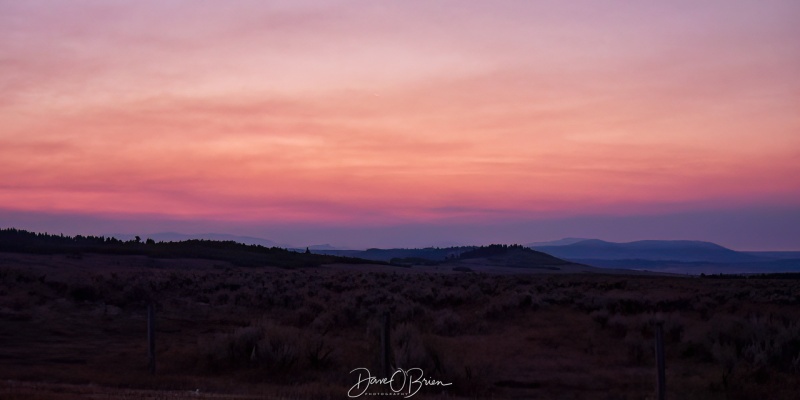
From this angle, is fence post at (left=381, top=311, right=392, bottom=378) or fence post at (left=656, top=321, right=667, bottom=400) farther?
fence post at (left=381, top=311, right=392, bottom=378)

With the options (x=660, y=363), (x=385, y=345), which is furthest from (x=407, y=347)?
(x=660, y=363)

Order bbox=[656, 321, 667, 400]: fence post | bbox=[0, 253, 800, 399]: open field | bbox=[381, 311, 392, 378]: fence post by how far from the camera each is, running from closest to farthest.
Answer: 1. bbox=[656, 321, 667, 400]: fence post
2. bbox=[381, 311, 392, 378]: fence post
3. bbox=[0, 253, 800, 399]: open field

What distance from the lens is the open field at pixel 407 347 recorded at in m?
15.9

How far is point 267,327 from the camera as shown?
1891 cm

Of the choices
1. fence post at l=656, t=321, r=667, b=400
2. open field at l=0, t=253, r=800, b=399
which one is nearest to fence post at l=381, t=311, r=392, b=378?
open field at l=0, t=253, r=800, b=399

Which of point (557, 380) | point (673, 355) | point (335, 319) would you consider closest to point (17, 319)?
point (335, 319)

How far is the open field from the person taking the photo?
15.9 meters

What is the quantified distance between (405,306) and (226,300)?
37.2 ft

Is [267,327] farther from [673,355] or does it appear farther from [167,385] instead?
[673,355]

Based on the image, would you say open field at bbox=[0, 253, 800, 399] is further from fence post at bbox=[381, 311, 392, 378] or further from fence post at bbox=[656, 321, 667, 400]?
fence post at bbox=[656, 321, 667, 400]

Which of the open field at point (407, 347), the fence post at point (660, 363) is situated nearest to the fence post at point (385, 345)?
the open field at point (407, 347)

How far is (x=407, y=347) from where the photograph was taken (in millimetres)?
16828

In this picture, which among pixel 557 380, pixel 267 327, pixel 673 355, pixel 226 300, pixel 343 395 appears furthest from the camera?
pixel 226 300

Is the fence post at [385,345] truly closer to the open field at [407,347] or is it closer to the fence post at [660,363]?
the open field at [407,347]
